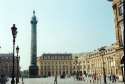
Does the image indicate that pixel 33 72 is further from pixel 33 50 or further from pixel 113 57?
pixel 113 57

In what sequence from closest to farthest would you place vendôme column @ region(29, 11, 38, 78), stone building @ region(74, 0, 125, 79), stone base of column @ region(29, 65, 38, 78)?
1. stone building @ region(74, 0, 125, 79)
2. stone base of column @ region(29, 65, 38, 78)
3. vendôme column @ region(29, 11, 38, 78)

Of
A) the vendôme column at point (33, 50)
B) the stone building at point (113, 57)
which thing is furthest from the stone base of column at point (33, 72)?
the stone building at point (113, 57)

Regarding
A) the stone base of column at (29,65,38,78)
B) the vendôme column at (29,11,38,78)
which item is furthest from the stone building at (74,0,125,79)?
the vendôme column at (29,11,38,78)

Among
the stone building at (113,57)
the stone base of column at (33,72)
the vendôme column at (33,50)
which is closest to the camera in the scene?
the stone building at (113,57)

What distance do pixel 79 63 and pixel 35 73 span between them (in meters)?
35.3

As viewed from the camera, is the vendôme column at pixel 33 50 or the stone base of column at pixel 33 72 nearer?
the stone base of column at pixel 33 72

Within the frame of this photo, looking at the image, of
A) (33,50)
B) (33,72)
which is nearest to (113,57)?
(33,72)

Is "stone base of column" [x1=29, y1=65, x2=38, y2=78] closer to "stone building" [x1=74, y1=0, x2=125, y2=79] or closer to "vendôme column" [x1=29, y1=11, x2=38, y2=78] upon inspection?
"vendôme column" [x1=29, y1=11, x2=38, y2=78]

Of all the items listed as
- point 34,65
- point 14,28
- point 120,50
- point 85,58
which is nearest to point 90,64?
point 85,58

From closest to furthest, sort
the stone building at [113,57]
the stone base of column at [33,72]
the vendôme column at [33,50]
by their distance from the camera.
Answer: the stone building at [113,57], the stone base of column at [33,72], the vendôme column at [33,50]

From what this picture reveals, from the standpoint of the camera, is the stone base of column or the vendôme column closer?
the stone base of column

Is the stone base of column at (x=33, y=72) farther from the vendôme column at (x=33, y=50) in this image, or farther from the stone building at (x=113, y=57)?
the stone building at (x=113, y=57)

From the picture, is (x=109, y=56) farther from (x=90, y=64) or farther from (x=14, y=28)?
(x=14, y=28)

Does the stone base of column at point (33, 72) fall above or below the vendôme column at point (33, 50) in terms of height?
below
